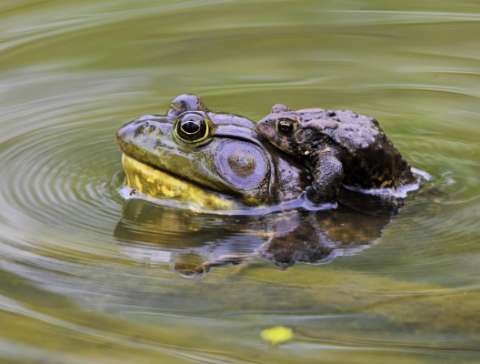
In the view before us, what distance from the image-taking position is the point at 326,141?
6.58 meters

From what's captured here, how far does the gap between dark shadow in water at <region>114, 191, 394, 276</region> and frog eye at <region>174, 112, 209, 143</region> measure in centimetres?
49

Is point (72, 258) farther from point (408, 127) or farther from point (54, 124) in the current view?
point (408, 127)

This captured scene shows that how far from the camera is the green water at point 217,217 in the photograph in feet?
16.4

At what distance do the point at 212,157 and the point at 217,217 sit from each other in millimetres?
397

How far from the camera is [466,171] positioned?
7387 millimetres

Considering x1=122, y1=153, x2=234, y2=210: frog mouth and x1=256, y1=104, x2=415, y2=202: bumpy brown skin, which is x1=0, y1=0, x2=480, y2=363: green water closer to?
x1=122, y1=153, x2=234, y2=210: frog mouth

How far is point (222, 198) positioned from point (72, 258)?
1.20m

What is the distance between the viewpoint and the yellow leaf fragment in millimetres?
4957

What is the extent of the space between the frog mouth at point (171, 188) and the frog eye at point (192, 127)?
0.28m

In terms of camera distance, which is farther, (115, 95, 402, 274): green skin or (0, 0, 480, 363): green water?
(115, 95, 402, 274): green skin

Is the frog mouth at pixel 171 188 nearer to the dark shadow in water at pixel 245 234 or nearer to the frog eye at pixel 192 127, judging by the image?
the dark shadow in water at pixel 245 234

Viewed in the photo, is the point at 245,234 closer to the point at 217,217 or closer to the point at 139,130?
the point at 217,217

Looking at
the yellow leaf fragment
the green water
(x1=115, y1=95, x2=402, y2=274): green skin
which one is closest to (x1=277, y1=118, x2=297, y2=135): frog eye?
(x1=115, y1=95, x2=402, y2=274): green skin

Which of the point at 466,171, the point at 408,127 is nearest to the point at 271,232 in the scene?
the point at 466,171
